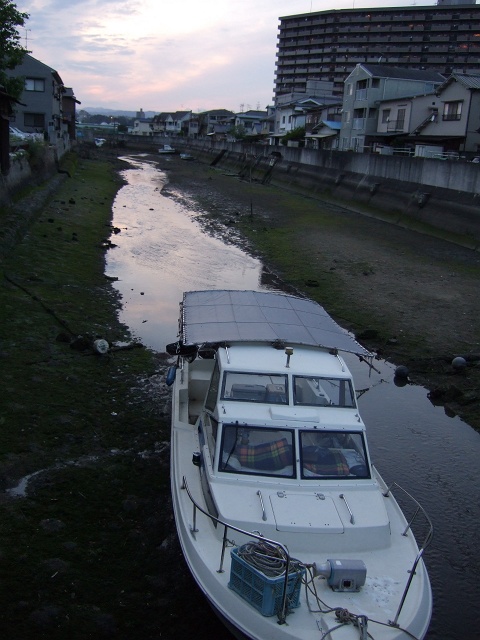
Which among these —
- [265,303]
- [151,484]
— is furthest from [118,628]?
[265,303]

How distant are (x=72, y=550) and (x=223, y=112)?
133 metres

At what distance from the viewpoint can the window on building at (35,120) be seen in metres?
66.2

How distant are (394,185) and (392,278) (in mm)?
20411

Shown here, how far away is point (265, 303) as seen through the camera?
11.7m

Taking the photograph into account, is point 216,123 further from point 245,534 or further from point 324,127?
point 245,534

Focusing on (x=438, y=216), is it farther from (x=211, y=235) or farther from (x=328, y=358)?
(x=328, y=358)

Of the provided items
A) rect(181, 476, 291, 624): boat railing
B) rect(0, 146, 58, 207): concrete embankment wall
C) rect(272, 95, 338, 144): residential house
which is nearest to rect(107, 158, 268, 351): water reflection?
rect(0, 146, 58, 207): concrete embankment wall

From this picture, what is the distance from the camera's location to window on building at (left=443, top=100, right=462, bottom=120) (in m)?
47.7

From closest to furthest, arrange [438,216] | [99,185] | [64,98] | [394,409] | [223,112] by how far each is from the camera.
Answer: [394,409], [438,216], [99,185], [64,98], [223,112]

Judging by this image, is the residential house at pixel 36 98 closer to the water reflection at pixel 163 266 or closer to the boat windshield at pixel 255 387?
the water reflection at pixel 163 266

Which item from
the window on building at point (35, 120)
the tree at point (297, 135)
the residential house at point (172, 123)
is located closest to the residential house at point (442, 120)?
the tree at point (297, 135)

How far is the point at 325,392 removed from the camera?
8.80 meters

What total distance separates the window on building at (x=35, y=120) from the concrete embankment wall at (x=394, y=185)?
25.6 meters

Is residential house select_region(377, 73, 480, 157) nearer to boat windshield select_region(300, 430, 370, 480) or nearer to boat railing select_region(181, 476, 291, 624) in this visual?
boat windshield select_region(300, 430, 370, 480)
